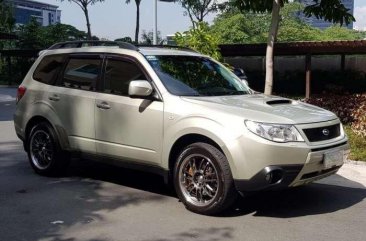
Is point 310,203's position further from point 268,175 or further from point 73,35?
point 73,35

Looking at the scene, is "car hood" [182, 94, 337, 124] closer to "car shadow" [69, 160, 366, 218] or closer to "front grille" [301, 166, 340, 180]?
"front grille" [301, 166, 340, 180]

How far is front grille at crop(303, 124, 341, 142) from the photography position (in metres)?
5.34

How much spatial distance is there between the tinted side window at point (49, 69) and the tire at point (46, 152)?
63 cm

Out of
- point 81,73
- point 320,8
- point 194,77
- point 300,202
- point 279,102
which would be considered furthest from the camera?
point 320,8

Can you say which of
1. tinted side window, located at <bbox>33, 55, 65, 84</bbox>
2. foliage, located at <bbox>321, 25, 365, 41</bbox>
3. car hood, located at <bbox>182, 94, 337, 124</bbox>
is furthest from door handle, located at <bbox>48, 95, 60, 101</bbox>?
foliage, located at <bbox>321, 25, 365, 41</bbox>

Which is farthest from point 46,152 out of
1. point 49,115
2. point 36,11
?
point 36,11

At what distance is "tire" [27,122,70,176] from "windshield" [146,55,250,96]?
1866mm

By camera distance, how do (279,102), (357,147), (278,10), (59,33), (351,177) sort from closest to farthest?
(279,102)
(351,177)
(357,147)
(278,10)
(59,33)

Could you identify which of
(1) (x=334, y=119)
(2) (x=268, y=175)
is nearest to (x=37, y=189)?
(2) (x=268, y=175)

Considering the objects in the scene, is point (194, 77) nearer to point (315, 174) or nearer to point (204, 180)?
point (204, 180)

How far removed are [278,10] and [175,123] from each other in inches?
300

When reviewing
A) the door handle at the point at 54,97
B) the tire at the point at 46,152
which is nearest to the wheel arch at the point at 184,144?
the tire at the point at 46,152

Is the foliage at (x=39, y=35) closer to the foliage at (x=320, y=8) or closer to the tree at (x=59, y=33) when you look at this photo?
the tree at (x=59, y=33)

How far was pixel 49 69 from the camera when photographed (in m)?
7.43
